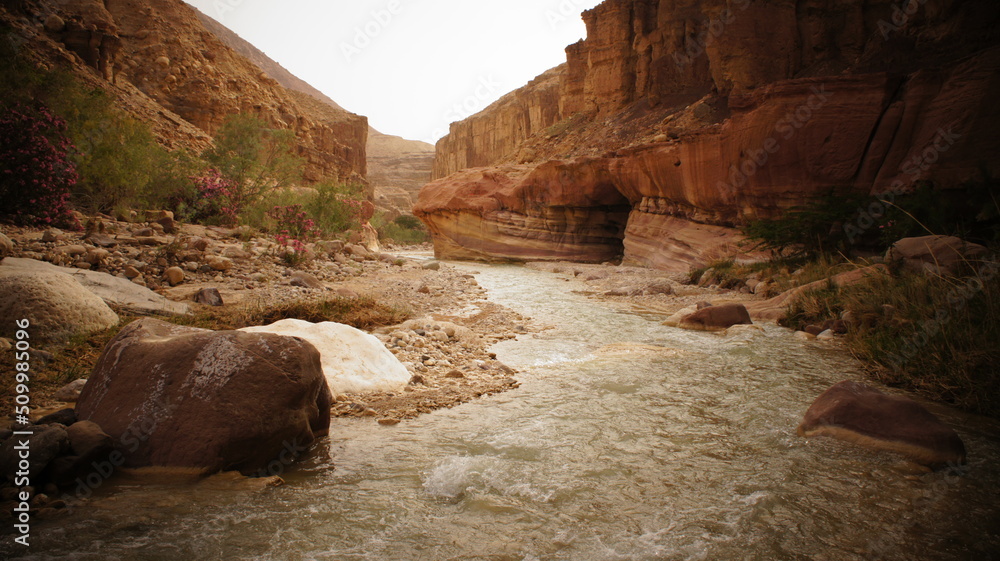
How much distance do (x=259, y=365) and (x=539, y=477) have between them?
1.76 metres

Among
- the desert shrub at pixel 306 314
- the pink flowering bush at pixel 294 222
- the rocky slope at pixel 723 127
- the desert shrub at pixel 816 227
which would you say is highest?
the rocky slope at pixel 723 127

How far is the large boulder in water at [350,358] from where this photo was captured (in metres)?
4.03

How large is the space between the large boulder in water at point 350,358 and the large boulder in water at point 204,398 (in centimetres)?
96

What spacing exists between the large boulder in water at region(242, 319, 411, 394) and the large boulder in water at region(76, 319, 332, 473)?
0.96m

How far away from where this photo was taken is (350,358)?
4219 millimetres

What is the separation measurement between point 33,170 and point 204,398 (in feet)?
27.6

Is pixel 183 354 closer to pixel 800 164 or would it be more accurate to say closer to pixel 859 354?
pixel 859 354

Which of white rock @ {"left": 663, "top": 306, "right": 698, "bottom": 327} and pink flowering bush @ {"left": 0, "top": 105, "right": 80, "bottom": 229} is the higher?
pink flowering bush @ {"left": 0, "top": 105, "right": 80, "bottom": 229}

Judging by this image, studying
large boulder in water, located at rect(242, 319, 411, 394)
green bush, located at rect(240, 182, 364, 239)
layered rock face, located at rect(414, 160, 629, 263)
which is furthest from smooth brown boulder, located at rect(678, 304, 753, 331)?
layered rock face, located at rect(414, 160, 629, 263)

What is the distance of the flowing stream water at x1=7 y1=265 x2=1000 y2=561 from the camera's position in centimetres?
210

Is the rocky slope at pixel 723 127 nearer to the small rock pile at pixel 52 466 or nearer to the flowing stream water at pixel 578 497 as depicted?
the flowing stream water at pixel 578 497

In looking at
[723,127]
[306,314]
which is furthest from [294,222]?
[723,127]

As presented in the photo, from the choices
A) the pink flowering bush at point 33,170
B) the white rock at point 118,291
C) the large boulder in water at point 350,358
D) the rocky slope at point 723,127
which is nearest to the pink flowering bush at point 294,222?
the pink flowering bush at point 33,170

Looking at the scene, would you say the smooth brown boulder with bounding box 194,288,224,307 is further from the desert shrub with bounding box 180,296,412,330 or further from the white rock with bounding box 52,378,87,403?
the white rock with bounding box 52,378,87,403
